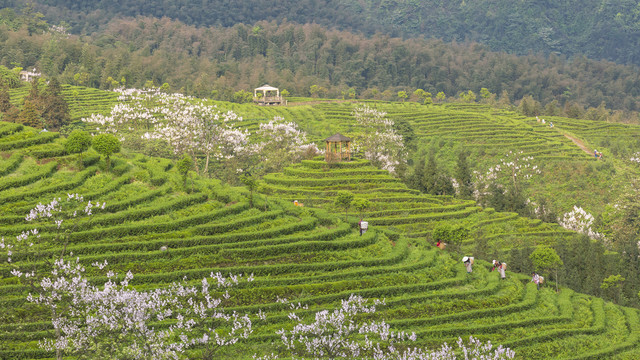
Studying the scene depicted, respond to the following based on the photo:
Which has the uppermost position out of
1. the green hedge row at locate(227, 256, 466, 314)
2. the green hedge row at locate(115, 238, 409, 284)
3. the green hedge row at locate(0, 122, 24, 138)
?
the green hedge row at locate(0, 122, 24, 138)

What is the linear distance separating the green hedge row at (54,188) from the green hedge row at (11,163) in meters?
3.94

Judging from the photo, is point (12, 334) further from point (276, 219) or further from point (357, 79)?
point (357, 79)

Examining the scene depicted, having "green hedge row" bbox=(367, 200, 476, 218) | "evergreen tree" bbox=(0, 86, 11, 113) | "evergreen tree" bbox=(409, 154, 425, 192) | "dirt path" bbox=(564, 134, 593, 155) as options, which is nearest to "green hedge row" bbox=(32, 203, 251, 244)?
"green hedge row" bbox=(367, 200, 476, 218)

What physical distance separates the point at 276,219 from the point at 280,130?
4398 centimetres

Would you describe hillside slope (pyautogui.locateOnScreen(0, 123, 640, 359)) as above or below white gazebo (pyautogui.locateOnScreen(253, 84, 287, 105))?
below

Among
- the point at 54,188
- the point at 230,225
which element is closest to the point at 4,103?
the point at 54,188

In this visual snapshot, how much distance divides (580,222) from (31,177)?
55063mm

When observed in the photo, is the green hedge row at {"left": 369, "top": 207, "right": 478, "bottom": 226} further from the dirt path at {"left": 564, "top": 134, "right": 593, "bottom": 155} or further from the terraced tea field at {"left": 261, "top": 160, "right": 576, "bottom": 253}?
the dirt path at {"left": 564, "top": 134, "right": 593, "bottom": 155}

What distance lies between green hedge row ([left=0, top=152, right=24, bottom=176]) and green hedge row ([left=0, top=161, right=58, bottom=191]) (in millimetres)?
1207

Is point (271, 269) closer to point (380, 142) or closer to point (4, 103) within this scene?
point (380, 142)

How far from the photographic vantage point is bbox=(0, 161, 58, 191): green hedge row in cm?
4162

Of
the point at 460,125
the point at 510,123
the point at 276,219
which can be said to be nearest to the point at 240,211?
the point at 276,219

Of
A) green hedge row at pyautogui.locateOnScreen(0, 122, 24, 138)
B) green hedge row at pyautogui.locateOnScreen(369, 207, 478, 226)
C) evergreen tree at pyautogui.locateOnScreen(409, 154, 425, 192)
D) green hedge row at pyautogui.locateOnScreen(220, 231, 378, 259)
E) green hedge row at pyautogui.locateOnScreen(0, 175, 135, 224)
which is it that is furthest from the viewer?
evergreen tree at pyautogui.locateOnScreen(409, 154, 425, 192)

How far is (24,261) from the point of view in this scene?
3500cm
